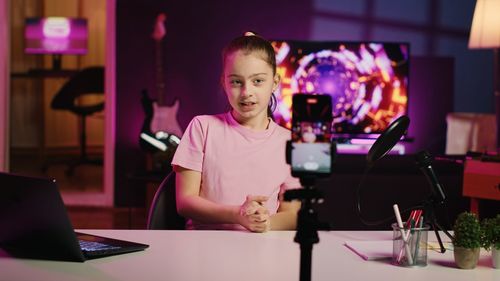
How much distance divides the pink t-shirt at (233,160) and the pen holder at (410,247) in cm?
55

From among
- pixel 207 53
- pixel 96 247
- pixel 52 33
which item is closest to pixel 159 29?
pixel 207 53

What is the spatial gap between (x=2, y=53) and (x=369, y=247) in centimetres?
497

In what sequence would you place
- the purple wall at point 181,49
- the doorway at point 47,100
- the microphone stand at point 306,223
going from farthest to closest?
the doorway at point 47,100
the purple wall at point 181,49
the microphone stand at point 306,223

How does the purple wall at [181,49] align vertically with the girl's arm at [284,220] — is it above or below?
above

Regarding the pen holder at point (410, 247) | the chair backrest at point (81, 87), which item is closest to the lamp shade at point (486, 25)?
the chair backrest at point (81, 87)

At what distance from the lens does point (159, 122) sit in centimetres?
588

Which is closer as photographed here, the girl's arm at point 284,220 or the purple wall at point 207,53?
the girl's arm at point 284,220

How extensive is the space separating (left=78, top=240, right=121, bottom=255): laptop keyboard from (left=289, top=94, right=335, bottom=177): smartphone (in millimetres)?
547

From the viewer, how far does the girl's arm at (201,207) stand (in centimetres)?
173

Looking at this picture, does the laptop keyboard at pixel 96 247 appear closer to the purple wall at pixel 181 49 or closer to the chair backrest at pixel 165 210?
the chair backrest at pixel 165 210

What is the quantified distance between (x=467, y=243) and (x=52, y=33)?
22.7ft

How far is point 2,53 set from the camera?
6016mm

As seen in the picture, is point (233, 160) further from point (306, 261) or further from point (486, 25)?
point (486, 25)

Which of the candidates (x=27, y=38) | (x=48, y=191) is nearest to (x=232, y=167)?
(x=48, y=191)
